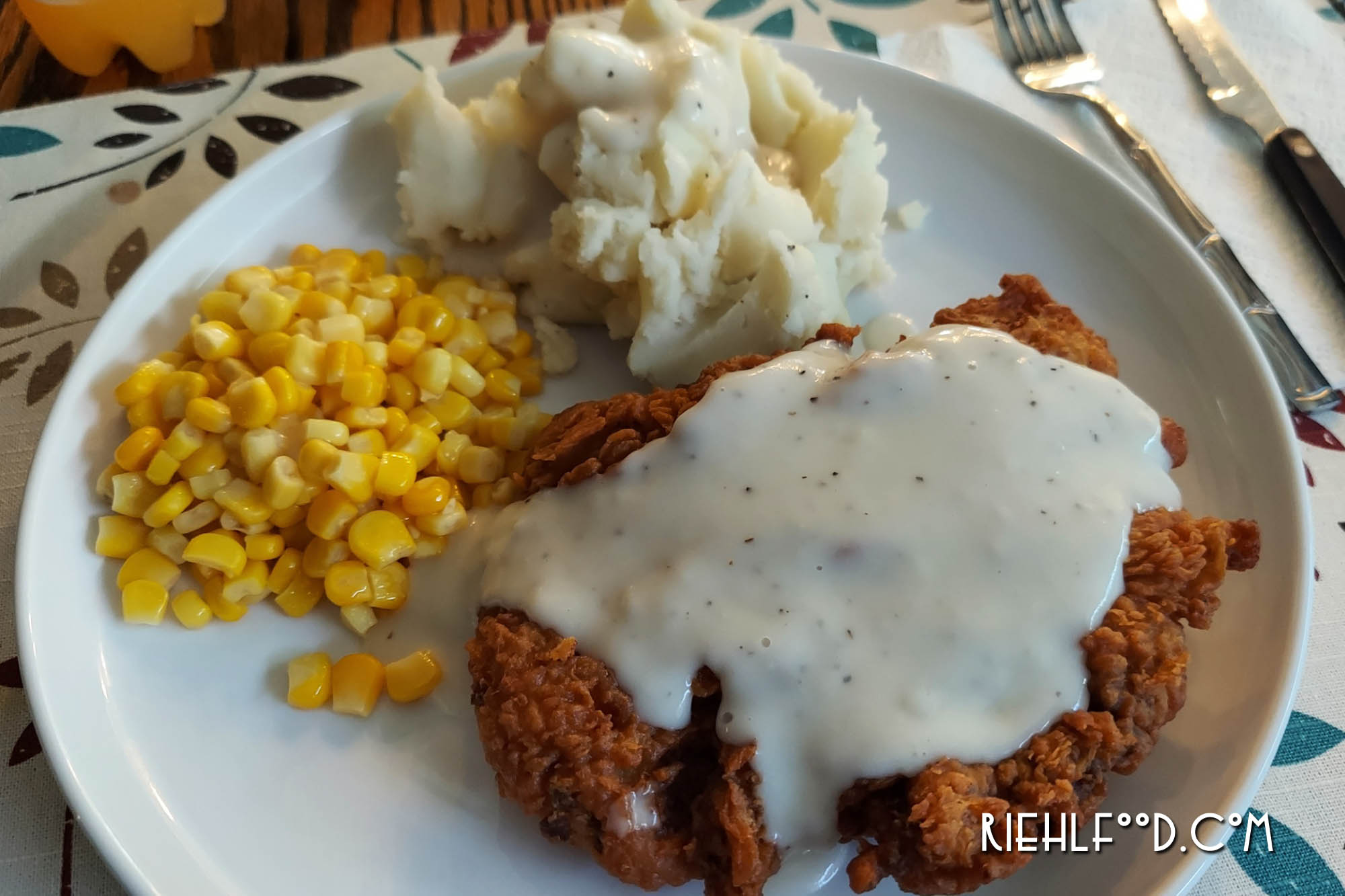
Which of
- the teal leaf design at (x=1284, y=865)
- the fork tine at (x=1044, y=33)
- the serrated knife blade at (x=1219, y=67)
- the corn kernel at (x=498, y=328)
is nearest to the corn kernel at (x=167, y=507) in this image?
the corn kernel at (x=498, y=328)

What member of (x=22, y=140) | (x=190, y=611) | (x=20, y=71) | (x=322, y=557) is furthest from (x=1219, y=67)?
(x=20, y=71)

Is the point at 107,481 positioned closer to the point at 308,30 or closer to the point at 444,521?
the point at 444,521

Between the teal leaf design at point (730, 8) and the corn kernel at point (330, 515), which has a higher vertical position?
the teal leaf design at point (730, 8)

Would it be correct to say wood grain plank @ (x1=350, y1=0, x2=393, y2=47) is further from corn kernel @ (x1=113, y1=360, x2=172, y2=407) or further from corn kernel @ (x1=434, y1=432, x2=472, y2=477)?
corn kernel @ (x1=434, y1=432, x2=472, y2=477)

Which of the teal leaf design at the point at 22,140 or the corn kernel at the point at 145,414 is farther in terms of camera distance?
the teal leaf design at the point at 22,140

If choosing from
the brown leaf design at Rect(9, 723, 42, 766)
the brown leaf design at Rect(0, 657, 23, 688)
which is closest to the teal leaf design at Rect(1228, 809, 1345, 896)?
the brown leaf design at Rect(9, 723, 42, 766)

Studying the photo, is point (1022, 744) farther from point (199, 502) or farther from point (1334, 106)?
point (1334, 106)

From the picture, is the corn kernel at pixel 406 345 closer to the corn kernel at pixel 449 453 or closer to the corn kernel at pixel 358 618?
the corn kernel at pixel 449 453
